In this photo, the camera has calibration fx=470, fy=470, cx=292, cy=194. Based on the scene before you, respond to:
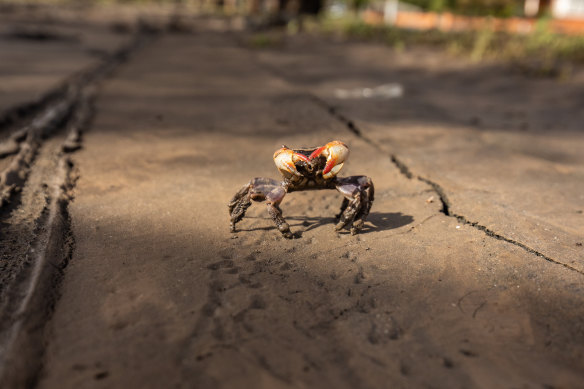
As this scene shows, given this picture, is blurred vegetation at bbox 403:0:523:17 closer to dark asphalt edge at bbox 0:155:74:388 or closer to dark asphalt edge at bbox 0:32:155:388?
dark asphalt edge at bbox 0:32:155:388

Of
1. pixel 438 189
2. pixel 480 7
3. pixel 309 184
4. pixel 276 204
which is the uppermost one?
pixel 480 7

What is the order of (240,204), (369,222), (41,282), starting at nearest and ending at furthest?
(41,282) → (240,204) → (369,222)

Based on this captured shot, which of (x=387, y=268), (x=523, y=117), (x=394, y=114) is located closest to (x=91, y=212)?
(x=387, y=268)

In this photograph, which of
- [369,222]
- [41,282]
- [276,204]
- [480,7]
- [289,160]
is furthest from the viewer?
[480,7]

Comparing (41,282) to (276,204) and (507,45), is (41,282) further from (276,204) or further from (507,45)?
(507,45)

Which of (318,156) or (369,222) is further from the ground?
(318,156)

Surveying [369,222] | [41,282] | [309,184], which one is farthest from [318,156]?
[41,282]

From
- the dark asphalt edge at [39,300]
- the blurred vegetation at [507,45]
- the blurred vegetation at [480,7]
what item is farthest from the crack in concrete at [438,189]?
the blurred vegetation at [480,7]

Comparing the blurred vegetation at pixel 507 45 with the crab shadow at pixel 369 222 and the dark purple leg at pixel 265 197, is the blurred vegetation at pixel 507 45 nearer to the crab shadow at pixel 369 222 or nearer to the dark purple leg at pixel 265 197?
the crab shadow at pixel 369 222
